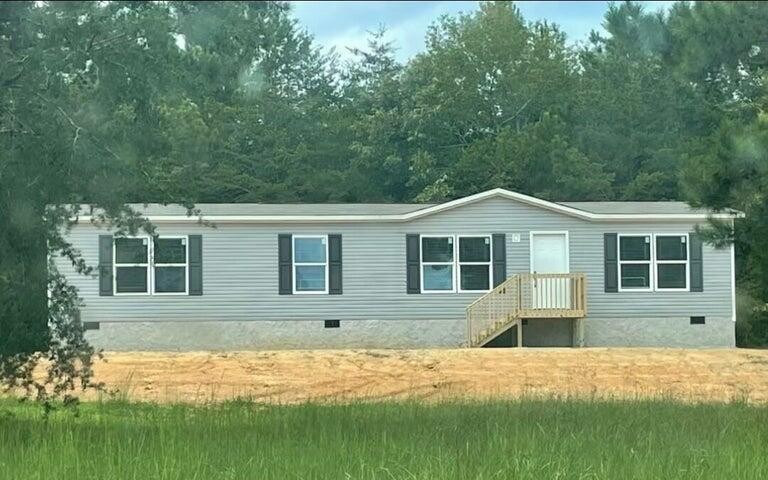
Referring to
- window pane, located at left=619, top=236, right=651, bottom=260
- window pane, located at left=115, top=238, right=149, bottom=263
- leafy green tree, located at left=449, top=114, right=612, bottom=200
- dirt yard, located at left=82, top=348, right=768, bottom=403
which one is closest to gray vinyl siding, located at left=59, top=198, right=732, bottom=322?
window pane, located at left=619, top=236, right=651, bottom=260

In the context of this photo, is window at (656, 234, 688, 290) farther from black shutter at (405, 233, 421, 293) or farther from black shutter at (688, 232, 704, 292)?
black shutter at (405, 233, 421, 293)

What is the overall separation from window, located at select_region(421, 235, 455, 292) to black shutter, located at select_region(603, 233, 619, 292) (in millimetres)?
3422

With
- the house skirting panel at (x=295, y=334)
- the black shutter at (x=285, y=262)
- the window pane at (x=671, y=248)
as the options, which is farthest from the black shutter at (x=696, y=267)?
the black shutter at (x=285, y=262)

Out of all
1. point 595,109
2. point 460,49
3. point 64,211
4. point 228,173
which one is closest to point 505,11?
point 460,49

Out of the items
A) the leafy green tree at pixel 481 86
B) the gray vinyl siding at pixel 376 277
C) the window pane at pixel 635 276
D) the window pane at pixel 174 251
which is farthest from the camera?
the leafy green tree at pixel 481 86

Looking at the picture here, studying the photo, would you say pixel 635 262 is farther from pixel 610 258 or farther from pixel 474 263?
pixel 474 263

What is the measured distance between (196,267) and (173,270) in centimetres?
52

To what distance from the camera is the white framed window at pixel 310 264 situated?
24.3 metres

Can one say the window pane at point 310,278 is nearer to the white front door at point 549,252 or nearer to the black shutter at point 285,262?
the black shutter at point 285,262

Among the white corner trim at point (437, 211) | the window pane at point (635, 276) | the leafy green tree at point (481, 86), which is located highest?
the leafy green tree at point (481, 86)

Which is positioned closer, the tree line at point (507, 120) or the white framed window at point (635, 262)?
the tree line at point (507, 120)

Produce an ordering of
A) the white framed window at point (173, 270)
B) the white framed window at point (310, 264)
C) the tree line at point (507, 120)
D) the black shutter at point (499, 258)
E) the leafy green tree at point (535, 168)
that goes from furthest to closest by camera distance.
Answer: the leafy green tree at point (535, 168), the black shutter at point (499, 258), the white framed window at point (310, 264), the white framed window at point (173, 270), the tree line at point (507, 120)

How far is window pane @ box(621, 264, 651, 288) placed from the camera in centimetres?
2464

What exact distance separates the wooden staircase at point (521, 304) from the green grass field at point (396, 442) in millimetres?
11776
